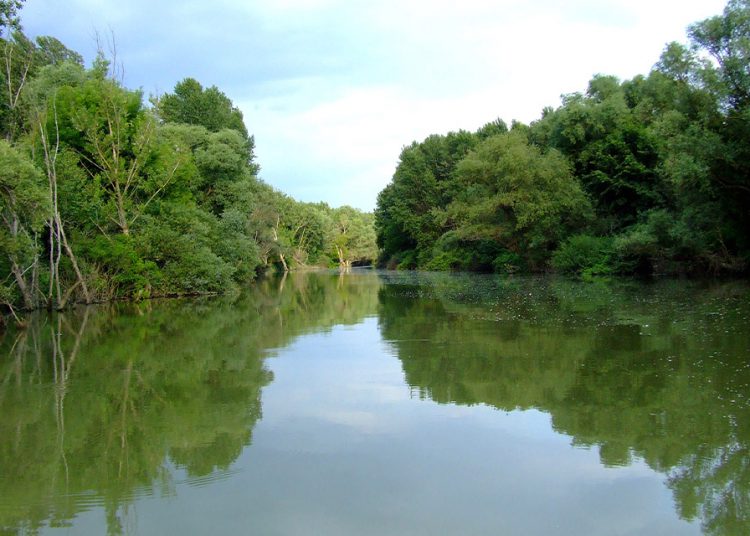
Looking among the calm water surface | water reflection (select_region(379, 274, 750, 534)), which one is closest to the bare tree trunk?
the calm water surface

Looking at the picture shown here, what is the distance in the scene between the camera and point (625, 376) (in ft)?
27.8

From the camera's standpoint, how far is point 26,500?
16.0ft

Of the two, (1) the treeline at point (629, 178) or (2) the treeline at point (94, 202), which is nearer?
(2) the treeline at point (94, 202)

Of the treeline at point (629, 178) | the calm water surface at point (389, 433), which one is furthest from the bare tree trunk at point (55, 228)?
the treeline at point (629, 178)

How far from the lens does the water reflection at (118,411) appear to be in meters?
5.07

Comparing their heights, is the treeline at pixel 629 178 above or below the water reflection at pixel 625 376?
above

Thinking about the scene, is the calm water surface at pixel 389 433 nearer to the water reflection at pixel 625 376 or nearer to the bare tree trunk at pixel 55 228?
the water reflection at pixel 625 376

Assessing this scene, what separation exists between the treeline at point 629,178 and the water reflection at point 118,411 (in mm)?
19364

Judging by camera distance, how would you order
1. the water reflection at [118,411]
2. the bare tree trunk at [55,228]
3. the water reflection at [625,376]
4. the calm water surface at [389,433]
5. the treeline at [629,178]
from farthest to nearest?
the treeline at [629,178], the bare tree trunk at [55,228], the water reflection at [625,376], the water reflection at [118,411], the calm water surface at [389,433]

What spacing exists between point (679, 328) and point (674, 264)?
72.2 feet

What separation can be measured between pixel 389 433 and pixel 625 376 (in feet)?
12.7

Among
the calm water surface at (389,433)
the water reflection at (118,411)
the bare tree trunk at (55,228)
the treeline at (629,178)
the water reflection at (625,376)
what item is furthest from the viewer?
the treeline at (629,178)

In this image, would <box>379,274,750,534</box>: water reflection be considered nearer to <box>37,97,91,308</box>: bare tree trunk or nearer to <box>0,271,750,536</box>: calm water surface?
<box>0,271,750,536</box>: calm water surface

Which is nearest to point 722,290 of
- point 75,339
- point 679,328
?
point 679,328
